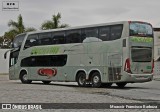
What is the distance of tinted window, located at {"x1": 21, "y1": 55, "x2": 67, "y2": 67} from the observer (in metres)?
28.1

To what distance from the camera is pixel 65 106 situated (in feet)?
44.1

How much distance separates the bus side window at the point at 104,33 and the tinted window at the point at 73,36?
6.36ft

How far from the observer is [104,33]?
24844mm

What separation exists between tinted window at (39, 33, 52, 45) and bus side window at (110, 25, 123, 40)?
5.98 meters

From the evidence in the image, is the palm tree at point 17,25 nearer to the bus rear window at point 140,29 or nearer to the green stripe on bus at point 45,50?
the green stripe on bus at point 45,50

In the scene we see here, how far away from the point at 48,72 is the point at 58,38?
2591mm

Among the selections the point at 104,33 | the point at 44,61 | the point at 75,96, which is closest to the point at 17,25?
the point at 44,61

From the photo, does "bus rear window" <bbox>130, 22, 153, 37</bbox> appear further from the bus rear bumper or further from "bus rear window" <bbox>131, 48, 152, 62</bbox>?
the bus rear bumper

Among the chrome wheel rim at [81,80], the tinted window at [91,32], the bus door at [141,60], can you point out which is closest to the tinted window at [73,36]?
the tinted window at [91,32]

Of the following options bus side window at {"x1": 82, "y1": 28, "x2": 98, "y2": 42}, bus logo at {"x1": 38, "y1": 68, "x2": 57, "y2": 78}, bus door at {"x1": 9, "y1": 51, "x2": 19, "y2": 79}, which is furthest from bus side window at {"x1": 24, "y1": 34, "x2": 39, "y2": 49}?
bus side window at {"x1": 82, "y1": 28, "x2": 98, "y2": 42}

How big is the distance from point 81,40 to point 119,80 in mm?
3737

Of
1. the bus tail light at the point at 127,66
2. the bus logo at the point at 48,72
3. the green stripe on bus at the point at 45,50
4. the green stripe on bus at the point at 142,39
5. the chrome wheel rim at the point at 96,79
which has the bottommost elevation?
the chrome wheel rim at the point at 96,79

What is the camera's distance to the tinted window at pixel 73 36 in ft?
87.1

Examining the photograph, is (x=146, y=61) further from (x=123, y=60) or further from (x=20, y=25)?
(x=20, y=25)
